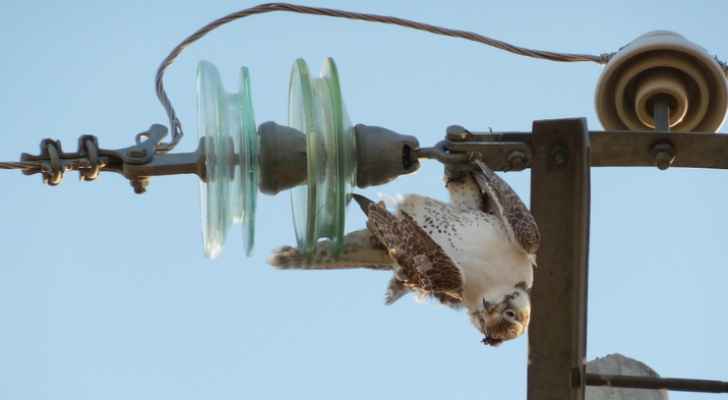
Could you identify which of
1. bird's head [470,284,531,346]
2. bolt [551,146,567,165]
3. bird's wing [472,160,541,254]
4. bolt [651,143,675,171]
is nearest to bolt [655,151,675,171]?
bolt [651,143,675,171]

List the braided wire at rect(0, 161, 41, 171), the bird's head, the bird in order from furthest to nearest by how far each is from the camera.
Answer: the bird
the bird's head
the braided wire at rect(0, 161, 41, 171)

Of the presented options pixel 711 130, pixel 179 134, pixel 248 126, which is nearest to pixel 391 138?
pixel 248 126

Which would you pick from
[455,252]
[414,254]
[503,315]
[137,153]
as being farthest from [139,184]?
[503,315]

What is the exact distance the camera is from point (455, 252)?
658 centimetres

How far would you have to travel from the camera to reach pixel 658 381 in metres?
6.14

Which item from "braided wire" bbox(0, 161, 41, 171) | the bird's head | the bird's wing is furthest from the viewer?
the bird's head

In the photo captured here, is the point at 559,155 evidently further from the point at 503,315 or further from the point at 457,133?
the point at 503,315

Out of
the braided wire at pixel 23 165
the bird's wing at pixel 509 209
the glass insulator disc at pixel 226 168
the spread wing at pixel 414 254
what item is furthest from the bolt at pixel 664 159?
the braided wire at pixel 23 165

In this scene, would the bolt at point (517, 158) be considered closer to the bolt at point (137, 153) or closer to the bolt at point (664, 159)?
the bolt at point (664, 159)

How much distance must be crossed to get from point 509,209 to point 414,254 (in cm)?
40

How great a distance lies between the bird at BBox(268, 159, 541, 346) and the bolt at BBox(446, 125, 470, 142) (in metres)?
0.14

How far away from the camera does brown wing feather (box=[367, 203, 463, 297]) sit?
255 inches

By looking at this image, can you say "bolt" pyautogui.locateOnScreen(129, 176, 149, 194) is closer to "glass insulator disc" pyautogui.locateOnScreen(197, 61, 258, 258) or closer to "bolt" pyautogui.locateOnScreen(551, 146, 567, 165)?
"glass insulator disc" pyautogui.locateOnScreen(197, 61, 258, 258)

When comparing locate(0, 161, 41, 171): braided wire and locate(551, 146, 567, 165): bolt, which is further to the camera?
locate(551, 146, 567, 165): bolt
